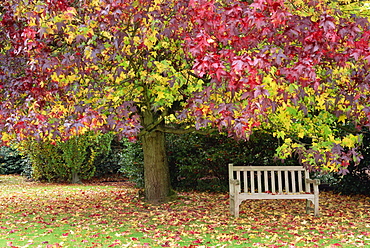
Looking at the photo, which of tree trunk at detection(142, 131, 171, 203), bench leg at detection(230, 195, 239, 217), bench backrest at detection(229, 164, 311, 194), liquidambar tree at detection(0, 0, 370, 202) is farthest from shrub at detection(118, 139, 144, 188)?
liquidambar tree at detection(0, 0, 370, 202)

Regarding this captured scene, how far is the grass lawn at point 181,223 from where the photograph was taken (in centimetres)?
540

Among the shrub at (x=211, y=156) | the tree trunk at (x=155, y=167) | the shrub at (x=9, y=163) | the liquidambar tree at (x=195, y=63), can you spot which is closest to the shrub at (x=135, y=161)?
the shrub at (x=211, y=156)

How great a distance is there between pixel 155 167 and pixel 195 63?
4.07m

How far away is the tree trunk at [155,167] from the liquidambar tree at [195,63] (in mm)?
1857

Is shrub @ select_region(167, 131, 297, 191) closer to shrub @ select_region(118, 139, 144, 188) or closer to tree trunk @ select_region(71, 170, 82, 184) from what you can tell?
shrub @ select_region(118, 139, 144, 188)

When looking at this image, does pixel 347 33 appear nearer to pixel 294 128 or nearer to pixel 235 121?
pixel 235 121

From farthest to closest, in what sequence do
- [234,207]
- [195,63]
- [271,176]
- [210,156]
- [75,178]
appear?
[75,178] < [210,156] < [271,176] < [234,207] < [195,63]

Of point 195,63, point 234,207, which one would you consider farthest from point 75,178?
point 195,63

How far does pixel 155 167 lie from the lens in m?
8.30

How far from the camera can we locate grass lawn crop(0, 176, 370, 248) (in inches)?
213

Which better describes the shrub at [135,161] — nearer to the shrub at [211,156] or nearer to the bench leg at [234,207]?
the shrub at [211,156]

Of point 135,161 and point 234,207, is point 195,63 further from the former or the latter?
point 135,161

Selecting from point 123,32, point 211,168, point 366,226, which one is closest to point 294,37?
point 123,32

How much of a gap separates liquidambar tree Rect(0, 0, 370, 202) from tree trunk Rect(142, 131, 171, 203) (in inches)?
73.1
